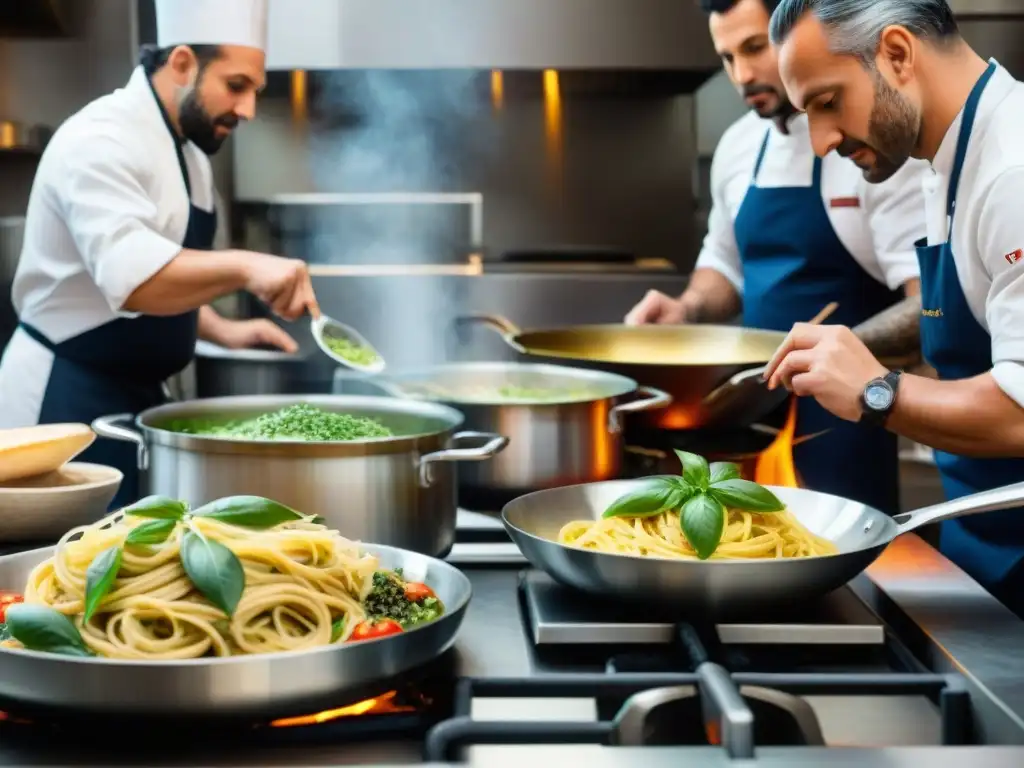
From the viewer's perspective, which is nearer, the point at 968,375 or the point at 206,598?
the point at 206,598

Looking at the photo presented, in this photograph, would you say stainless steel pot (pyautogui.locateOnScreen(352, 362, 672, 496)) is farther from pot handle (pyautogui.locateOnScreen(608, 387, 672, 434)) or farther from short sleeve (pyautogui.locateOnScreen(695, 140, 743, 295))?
short sleeve (pyautogui.locateOnScreen(695, 140, 743, 295))

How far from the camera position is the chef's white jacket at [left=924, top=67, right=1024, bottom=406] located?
1.48m

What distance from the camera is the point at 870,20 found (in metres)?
1.61

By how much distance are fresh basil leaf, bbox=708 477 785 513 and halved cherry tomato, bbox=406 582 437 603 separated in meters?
0.30

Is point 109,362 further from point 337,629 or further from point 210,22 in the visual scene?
point 337,629

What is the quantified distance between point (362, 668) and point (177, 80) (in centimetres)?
204

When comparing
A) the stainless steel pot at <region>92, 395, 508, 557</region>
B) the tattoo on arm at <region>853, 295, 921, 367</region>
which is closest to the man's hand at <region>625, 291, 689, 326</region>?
the tattoo on arm at <region>853, 295, 921, 367</region>

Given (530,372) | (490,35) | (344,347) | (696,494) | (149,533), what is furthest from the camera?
(490,35)

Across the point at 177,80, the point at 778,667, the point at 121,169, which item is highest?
the point at 177,80

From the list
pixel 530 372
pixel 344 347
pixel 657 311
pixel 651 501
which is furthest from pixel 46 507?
pixel 657 311

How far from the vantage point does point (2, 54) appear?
4090 mm

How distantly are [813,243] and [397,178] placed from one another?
7.39ft

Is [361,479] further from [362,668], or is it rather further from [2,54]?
[2,54]

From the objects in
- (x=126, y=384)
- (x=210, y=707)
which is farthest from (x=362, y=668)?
(x=126, y=384)
